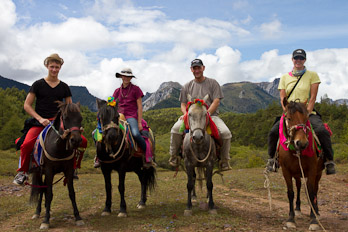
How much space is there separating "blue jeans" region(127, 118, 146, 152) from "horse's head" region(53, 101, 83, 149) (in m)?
1.89

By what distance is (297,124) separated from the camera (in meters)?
5.79

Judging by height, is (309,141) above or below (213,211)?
above

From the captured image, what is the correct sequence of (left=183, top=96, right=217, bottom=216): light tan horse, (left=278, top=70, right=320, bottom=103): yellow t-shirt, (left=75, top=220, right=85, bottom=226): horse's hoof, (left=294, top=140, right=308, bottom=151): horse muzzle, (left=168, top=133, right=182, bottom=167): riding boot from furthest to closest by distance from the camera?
(left=168, top=133, right=182, bottom=167): riding boot, (left=183, top=96, right=217, bottom=216): light tan horse, (left=278, top=70, right=320, bottom=103): yellow t-shirt, (left=75, top=220, right=85, bottom=226): horse's hoof, (left=294, top=140, right=308, bottom=151): horse muzzle

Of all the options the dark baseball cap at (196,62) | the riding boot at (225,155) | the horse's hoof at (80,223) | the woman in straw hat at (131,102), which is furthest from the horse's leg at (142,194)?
the dark baseball cap at (196,62)

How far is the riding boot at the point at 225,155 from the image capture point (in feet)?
25.6

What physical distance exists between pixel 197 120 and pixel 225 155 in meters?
1.67

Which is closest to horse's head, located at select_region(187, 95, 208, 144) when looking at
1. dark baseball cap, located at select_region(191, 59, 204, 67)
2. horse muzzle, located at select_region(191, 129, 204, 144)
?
horse muzzle, located at select_region(191, 129, 204, 144)

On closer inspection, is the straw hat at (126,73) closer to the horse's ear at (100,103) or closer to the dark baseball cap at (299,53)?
the horse's ear at (100,103)

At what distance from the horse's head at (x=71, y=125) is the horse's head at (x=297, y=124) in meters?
4.37

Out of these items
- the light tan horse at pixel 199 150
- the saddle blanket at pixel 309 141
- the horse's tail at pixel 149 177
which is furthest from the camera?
the horse's tail at pixel 149 177

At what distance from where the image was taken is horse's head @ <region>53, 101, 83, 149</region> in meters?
5.88

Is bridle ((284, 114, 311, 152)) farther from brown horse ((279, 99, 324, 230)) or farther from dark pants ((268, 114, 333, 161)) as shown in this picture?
dark pants ((268, 114, 333, 161))

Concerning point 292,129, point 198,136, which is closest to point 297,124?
point 292,129

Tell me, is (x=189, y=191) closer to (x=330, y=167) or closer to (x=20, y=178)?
(x=330, y=167)
